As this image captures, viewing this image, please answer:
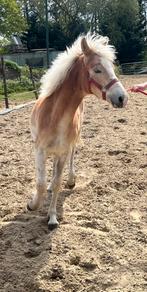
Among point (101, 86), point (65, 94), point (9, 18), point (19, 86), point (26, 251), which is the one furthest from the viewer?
point (9, 18)

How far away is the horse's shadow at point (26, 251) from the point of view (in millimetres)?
3582

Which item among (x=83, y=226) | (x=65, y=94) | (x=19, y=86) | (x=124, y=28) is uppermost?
(x=65, y=94)

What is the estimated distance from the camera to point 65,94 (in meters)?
4.62

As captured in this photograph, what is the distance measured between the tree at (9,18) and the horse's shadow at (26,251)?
4224 cm

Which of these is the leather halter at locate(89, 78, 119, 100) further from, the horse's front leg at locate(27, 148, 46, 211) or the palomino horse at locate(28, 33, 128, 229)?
the horse's front leg at locate(27, 148, 46, 211)

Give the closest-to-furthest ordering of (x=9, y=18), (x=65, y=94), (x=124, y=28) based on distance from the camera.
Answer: (x=65, y=94)
(x=9, y=18)
(x=124, y=28)

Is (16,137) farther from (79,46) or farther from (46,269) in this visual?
(46,269)

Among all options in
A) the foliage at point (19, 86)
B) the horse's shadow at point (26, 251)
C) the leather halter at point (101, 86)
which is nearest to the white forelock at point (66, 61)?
the leather halter at point (101, 86)

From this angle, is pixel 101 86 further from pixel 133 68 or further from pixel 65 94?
pixel 133 68

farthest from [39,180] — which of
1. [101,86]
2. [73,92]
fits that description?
[101,86]

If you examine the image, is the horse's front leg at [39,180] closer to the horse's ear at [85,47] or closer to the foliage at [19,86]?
the horse's ear at [85,47]

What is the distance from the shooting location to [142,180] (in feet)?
20.2

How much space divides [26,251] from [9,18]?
43.9 metres

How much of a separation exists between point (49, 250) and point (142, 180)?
94.6 inches
